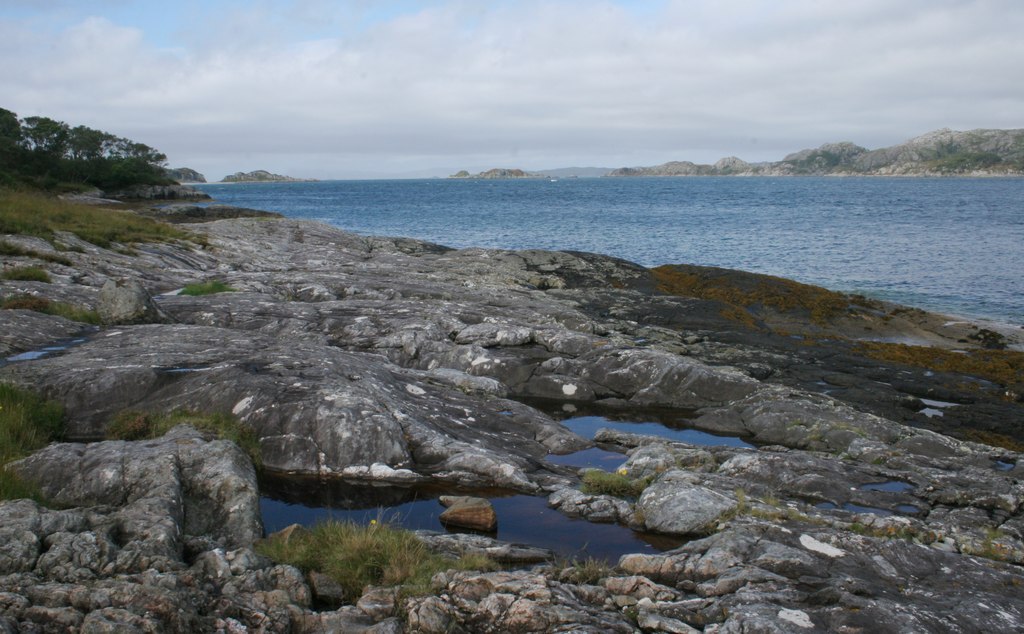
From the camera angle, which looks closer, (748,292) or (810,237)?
(748,292)

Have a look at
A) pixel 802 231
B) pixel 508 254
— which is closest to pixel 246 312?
pixel 508 254

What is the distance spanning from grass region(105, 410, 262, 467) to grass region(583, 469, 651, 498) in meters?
5.61

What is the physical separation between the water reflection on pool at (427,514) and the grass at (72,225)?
2089 centimetres

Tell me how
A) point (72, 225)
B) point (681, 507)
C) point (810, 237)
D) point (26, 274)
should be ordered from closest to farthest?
point (681, 507), point (26, 274), point (72, 225), point (810, 237)

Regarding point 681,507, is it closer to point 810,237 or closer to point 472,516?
point 472,516

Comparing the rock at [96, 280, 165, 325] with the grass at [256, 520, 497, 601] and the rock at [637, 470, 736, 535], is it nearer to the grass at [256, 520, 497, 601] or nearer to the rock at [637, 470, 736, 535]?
the grass at [256, 520, 497, 601]

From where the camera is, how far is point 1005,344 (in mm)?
29312

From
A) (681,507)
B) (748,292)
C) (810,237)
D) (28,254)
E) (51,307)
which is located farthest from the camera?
(810,237)

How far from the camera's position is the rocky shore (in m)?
7.10

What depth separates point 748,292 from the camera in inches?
1379

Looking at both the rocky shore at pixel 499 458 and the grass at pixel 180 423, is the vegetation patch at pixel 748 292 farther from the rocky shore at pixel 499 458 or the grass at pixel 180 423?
the grass at pixel 180 423

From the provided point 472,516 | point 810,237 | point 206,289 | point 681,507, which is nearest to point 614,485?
point 681,507

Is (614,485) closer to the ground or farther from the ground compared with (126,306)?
closer to the ground

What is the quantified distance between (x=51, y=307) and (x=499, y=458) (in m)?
12.5
